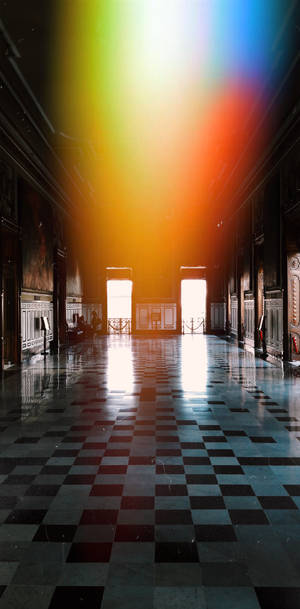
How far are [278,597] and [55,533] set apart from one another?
1.32 meters

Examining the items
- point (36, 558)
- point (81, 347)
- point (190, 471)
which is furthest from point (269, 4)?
point (81, 347)

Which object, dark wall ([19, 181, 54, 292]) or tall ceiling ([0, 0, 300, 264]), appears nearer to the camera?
tall ceiling ([0, 0, 300, 264])

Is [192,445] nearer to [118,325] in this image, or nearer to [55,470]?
[55,470]

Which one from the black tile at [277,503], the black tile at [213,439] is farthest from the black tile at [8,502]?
the black tile at [213,439]

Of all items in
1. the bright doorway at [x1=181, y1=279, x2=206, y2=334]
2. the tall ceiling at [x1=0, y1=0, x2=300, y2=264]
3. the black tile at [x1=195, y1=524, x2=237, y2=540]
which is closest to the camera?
the black tile at [x1=195, y1=524, x2=237, y2=540]

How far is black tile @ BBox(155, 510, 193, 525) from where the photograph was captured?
2998mm

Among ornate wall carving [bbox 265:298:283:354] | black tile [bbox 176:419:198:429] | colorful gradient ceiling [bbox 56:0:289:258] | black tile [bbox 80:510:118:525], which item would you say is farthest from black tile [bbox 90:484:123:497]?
ornate wall carving [bbox 265:298:283:354]

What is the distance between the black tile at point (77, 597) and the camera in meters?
2.17

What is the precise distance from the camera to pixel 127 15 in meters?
6.31

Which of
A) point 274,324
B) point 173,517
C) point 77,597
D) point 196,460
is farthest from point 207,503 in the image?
point 274,324

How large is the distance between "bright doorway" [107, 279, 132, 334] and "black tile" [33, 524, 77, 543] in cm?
1911

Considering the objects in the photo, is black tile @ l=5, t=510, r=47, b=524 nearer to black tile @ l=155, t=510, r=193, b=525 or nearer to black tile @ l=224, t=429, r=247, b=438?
black tile @ l=155, t=510, r=193, b=525

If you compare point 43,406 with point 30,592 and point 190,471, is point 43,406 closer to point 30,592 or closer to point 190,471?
point 190,471

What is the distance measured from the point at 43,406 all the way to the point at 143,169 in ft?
32.5
